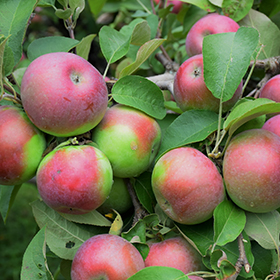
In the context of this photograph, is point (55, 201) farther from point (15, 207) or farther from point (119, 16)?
point (15, 207)

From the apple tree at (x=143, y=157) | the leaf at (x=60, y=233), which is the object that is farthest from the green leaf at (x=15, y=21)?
the leaf at (x=60, y=233)

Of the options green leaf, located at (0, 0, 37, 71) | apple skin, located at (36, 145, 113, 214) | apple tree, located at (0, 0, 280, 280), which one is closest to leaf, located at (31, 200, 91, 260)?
apple tree, located at (0, 0, 280, 280)

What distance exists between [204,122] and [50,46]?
0.43 meters

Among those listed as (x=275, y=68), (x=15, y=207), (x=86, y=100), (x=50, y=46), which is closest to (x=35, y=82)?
(x=86, y=100)

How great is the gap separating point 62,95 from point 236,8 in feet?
2.04

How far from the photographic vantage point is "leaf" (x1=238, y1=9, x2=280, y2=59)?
3.13 feet

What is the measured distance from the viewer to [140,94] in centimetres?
76

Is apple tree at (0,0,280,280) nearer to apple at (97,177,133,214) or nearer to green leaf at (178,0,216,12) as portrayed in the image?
apple at (97,177,133,214)

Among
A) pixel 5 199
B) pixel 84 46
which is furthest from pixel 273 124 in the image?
pixel 5 199

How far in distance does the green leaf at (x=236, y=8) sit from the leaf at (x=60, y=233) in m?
0.74

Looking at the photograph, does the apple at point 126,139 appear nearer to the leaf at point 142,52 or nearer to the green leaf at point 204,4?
the leaf at point 142,52

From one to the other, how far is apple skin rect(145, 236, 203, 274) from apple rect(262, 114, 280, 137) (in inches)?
12.2

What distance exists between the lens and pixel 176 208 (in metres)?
0.65

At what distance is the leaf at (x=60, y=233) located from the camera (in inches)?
28.9
